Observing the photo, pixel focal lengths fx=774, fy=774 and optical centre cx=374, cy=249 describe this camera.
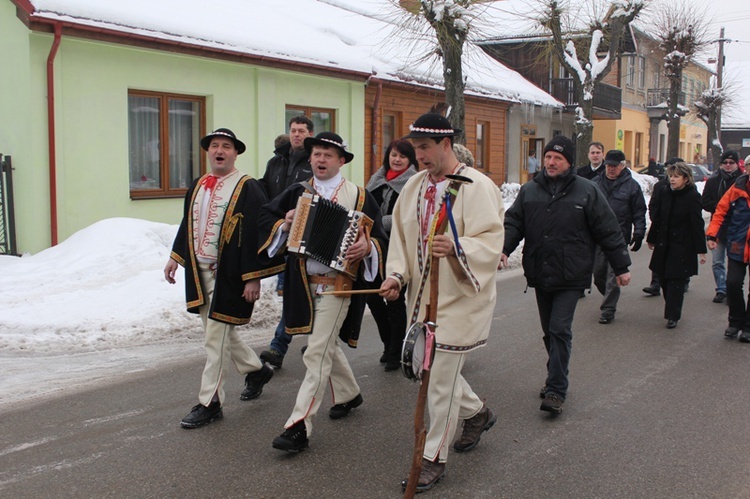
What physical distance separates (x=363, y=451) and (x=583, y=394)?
1.98m

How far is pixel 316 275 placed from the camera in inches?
183

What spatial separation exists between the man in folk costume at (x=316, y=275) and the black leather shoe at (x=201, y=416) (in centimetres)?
69

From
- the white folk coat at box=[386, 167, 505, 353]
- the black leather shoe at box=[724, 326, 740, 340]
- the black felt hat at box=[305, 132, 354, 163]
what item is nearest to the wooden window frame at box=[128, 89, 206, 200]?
the black felt hat at box=[305, 132, 354, 163]

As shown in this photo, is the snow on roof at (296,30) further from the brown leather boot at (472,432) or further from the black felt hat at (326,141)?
the brown leather boot at (472,432)

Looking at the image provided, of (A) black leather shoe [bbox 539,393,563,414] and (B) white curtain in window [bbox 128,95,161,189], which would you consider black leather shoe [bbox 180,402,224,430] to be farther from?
(B) white curtain in window [bbox 128,95,161,189]

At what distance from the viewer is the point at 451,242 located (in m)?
3.75

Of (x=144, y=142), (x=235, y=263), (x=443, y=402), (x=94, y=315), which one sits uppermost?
(x=144, y=142)

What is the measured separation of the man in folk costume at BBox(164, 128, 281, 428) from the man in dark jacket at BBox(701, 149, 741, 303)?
6.58 metres

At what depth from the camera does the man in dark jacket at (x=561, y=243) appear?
17.5 feet

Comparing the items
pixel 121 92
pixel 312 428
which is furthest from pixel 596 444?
pixel 121 92

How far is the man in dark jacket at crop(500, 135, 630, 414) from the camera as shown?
17.5ft

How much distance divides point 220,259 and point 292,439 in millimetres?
1236

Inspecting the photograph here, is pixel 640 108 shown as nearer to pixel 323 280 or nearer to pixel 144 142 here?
pixel 144 142

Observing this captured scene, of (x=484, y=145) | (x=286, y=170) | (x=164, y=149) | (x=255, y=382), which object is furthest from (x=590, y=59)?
(x=255, y=382)
